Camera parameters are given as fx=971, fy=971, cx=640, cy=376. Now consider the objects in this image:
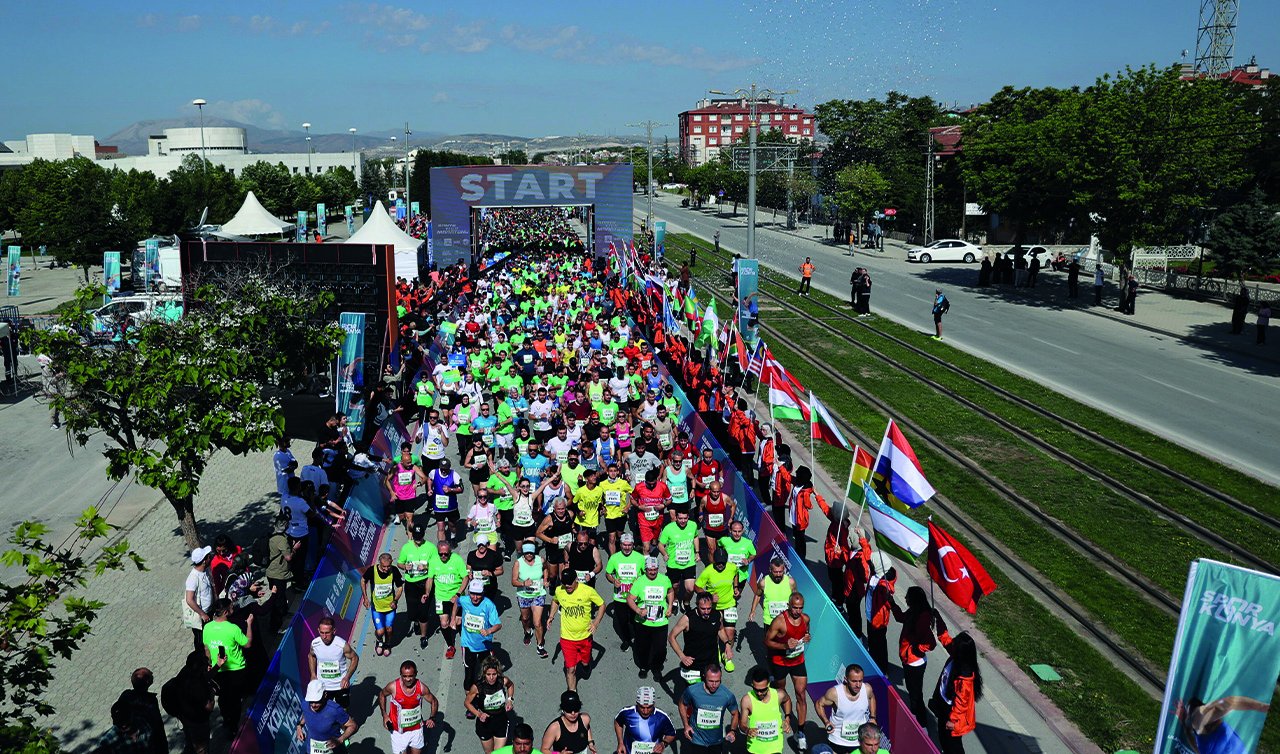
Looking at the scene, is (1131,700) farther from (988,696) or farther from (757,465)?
(757,465)

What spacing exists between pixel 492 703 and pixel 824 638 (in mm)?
3390

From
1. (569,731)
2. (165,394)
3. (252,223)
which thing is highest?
(252,223)

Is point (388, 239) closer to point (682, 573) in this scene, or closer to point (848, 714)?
point (682, 573)

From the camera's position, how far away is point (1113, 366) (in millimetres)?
26578

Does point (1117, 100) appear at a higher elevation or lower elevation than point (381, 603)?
higher

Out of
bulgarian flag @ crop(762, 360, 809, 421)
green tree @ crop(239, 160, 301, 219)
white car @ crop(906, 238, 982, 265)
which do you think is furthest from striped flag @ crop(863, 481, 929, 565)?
green tree @ crop(239, 160, 301, 219)

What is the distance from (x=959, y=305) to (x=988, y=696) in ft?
100

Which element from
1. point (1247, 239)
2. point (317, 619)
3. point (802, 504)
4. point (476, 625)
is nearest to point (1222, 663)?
point (476, 625)

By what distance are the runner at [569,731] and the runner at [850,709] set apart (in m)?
2.08

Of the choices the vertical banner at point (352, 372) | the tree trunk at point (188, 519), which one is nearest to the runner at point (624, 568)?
the tree trunk at point (188, 519)

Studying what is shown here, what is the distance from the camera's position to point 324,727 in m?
7.95

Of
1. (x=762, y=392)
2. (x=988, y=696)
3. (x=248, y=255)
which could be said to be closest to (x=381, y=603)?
(x=988, y=696)

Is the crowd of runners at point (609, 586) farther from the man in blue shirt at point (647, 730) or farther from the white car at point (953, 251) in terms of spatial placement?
the white car at point (953, 251)

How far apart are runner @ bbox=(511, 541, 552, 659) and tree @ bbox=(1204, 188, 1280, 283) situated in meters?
37.0
